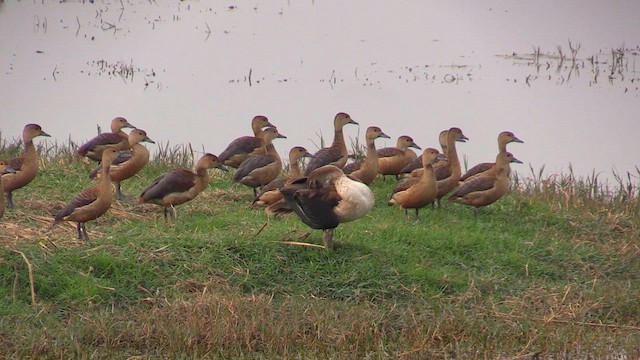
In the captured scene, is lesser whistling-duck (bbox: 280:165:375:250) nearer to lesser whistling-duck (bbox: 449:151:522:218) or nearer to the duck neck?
lesser whistling-duck (bbox: 449:151:522:218)

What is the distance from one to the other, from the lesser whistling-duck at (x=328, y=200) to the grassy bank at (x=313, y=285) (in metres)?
0.30

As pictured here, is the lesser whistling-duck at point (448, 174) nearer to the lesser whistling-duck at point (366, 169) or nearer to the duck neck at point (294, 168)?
the lesser whistling-duck at point (366, 169)

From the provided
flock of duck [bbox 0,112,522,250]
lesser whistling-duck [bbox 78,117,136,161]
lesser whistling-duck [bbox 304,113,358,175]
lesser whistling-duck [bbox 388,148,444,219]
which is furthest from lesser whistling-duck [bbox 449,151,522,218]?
lesser whistling-duck [bbox 78,117,136,161]

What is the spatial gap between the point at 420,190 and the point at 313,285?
2.13m

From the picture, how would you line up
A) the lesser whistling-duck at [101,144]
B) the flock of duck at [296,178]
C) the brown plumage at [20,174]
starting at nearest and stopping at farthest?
1. the flock of duck at [296,178]
2. the brown plumage at [20,174]
3. the lesser whistling-duck at [101,144]

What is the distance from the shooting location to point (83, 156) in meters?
12.3

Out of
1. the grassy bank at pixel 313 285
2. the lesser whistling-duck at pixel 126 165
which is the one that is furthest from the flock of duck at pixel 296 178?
the grassy bank at pixel 313 285

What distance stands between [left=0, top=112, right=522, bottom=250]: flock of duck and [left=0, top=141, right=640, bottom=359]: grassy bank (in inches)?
8.2

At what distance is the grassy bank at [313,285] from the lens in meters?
7.68

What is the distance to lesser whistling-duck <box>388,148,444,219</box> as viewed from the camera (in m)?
10.7

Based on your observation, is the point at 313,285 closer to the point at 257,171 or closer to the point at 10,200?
the point at 257,171

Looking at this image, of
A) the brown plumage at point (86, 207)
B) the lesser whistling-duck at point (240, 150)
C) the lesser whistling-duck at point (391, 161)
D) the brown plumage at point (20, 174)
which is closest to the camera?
the brown plumage at point (86, 207)

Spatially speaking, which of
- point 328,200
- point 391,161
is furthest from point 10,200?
Result: point 391,161

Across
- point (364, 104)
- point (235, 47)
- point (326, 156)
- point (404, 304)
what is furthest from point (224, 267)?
Answer: point (235, 47)
